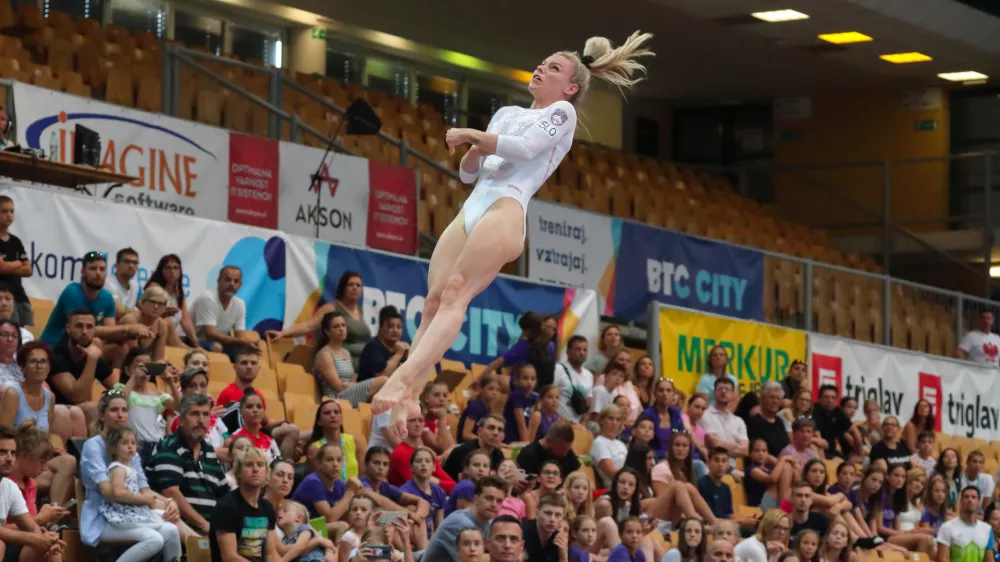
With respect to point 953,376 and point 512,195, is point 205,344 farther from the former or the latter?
point 953,376

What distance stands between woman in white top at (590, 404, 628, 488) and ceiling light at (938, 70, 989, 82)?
1266 cm

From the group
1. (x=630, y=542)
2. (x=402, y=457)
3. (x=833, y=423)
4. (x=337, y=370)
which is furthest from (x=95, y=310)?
(x=833, y=423)

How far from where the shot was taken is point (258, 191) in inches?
515

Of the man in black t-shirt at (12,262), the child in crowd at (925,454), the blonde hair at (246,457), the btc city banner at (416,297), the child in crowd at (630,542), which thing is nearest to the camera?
the blonde hair at (246,457)

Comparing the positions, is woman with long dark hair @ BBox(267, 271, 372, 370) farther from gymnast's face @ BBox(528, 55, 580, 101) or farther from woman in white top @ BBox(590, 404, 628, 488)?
gymnast's face @ BBox(528, 55, 580, 101)

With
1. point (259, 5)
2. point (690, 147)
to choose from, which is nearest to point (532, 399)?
point (259, 5)

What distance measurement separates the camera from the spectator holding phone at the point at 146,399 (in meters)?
9.63

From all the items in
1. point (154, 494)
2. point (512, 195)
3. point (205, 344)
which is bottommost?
point (154, 494)

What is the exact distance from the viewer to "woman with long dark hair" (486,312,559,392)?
1271 centimetres

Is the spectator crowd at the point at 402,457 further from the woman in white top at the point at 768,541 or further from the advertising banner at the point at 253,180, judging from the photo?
the advertising banner at the point at 253,180

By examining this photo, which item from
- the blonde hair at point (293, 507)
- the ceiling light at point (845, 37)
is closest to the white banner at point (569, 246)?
the blonde hair at point (293, 507)

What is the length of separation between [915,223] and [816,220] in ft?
4.37

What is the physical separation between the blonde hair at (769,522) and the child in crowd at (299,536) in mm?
3711

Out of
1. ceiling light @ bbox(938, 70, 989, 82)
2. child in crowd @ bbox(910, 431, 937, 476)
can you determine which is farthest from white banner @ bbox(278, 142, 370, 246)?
ceiling light @ bbox(938, 70, 989, 82)
